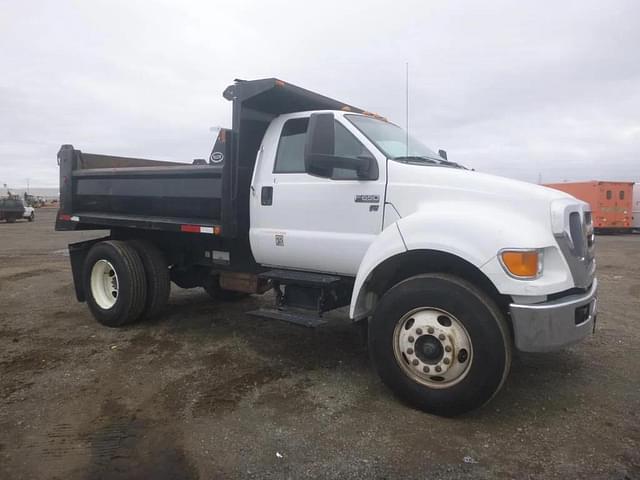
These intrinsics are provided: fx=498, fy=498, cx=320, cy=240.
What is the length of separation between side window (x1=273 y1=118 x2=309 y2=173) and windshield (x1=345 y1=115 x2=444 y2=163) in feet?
1.67

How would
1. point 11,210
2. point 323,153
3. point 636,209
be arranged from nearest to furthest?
point 323,153
point 636,209
point 11,210

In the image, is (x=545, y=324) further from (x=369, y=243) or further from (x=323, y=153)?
(x=323, y=153)

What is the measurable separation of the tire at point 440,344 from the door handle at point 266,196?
1603 millimetres

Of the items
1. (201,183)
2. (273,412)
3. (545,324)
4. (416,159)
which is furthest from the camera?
(201,183)

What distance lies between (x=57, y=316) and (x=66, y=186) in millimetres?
1658

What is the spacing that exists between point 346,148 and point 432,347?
6.09ft

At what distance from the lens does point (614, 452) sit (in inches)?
119

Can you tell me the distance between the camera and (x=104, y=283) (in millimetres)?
6152

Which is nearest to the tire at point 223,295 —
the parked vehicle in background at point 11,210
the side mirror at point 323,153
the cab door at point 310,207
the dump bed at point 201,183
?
the dump bed at point 201,183

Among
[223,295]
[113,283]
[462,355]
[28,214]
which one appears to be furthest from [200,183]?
[28,214]

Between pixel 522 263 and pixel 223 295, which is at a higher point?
pixel 522 263

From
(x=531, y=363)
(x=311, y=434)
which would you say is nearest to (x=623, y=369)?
(x=531, y=363)

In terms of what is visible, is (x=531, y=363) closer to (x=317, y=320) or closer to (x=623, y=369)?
(x=623, y=369)

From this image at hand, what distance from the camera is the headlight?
3.27m
